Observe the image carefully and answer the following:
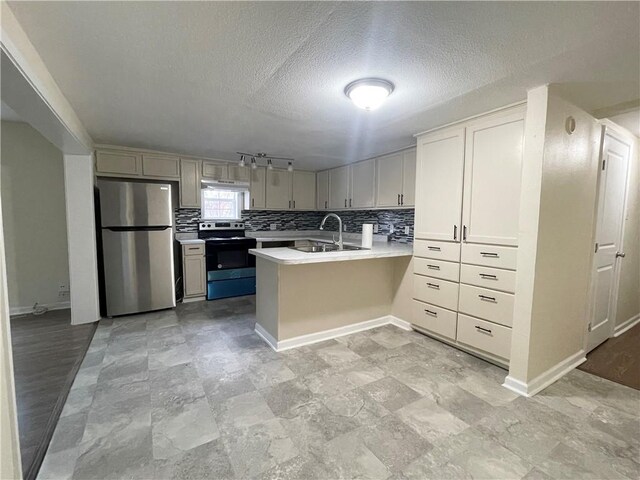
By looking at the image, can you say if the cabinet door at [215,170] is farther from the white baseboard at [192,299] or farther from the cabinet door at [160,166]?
the white baseboard at [192,299]

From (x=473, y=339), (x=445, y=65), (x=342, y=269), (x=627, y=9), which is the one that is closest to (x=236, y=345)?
(x=342, y=269)

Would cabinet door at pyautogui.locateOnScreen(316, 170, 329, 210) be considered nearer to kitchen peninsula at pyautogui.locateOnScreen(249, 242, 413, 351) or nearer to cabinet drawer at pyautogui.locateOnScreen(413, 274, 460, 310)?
kitchen peninsula at pyautogui.locateOnScreen(249, 242, 413, 351)

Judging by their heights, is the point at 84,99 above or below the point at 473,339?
above

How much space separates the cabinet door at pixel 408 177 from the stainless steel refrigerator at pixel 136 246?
2990 mm

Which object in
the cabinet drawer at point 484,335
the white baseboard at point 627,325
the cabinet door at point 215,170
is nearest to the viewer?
the cabinet drawer at point 484,335

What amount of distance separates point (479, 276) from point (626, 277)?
81.0 inches

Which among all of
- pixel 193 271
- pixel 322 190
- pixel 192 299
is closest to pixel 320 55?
pixel 193 271

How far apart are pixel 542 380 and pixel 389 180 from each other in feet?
8.44

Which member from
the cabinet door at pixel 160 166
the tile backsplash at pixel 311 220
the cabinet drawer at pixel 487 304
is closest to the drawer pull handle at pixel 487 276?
the cabinet drawer at pixel 487 304

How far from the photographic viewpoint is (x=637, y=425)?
1.76m

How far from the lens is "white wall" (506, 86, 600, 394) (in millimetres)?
1974

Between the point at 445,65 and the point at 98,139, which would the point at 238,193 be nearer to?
the point at 98,139

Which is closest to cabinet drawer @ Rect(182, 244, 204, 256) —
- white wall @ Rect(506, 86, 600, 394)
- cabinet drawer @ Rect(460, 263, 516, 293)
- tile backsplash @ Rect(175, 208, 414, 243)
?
tile backsplash @ Rect(175, 208, 414, 243)

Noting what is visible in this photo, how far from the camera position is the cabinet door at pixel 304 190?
16.9 feet
